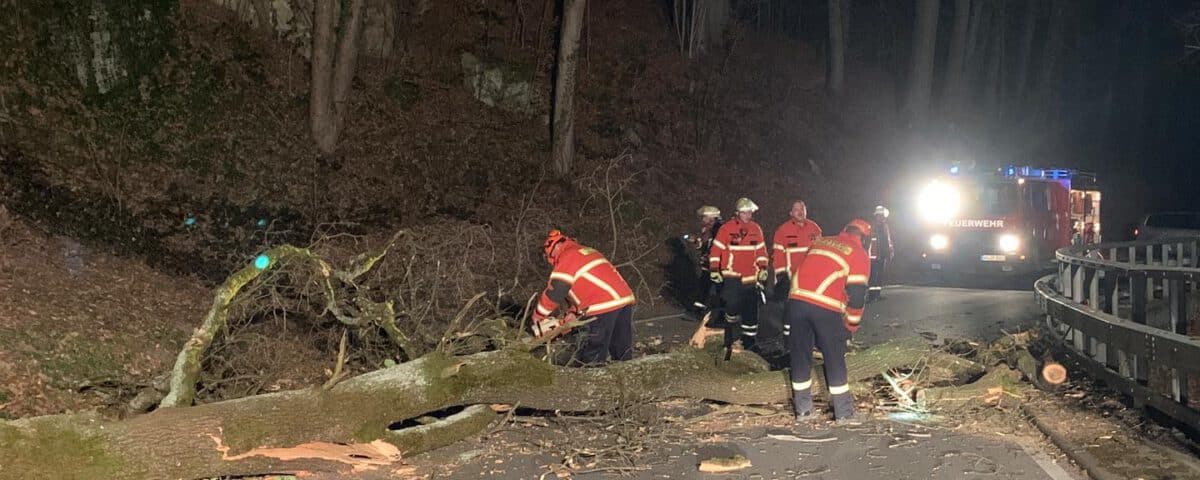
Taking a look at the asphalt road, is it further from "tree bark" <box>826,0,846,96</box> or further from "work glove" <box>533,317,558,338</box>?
"tree bark" <box>826,0,846,96</box>

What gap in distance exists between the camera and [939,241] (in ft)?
51.4

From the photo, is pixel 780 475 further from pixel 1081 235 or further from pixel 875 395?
pixel 1081 235

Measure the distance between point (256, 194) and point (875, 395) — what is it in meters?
8.27

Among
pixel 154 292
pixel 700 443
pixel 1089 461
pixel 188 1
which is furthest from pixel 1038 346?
pixel 188 1

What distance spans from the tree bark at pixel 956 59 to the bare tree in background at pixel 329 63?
20.5 m

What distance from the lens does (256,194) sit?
1145 centimetres

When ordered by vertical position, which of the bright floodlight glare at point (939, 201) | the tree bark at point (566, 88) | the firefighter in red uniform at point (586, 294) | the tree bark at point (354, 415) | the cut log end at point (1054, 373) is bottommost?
the cut log end at point (1054, 373)

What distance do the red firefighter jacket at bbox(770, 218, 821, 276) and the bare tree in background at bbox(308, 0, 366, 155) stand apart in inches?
281

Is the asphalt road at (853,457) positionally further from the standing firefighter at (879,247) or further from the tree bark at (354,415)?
the standing firefighter at (879,247)

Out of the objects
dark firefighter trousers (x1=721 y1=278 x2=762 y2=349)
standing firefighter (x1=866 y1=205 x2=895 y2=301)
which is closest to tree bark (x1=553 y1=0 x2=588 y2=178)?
standing firefighter (x1=866 y1=205 x2=895 y2=301)

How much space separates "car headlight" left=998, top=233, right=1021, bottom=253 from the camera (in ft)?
49.8

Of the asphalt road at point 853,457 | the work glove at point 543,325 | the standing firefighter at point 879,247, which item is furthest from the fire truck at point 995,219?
the work glove at point 543,325

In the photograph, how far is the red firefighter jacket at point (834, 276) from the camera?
6395mm

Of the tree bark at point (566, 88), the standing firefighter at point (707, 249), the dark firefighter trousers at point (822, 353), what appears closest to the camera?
the dark firefighter trousers at point (822, 353)
